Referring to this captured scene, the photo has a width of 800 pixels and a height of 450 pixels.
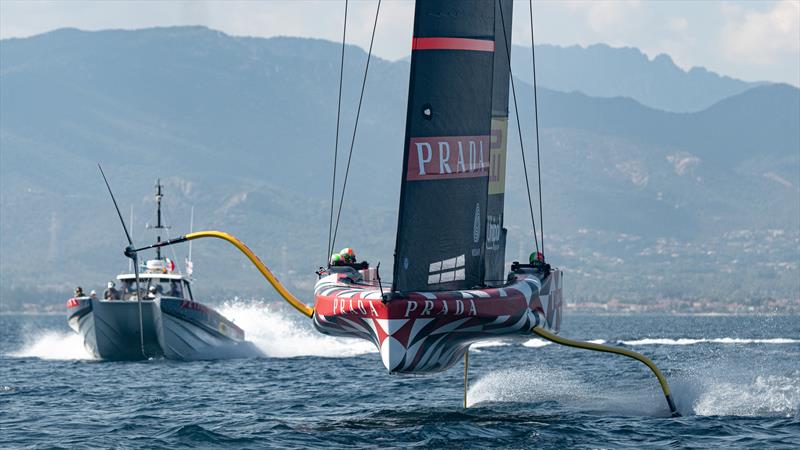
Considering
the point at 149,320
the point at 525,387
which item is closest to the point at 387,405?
the point at 525,387

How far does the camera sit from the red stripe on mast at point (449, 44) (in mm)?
26141

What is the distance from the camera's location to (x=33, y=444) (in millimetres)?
25125

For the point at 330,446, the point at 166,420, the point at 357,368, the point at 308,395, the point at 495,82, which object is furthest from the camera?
the point at 357,368

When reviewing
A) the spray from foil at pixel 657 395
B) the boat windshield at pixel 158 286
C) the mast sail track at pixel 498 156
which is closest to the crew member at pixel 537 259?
the mast sail track at pixel 498 156

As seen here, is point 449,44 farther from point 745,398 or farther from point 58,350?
point 58,350

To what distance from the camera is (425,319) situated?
25.7m

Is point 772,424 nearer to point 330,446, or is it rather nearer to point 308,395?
point 330,446

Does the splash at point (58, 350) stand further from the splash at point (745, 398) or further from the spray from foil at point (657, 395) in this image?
the splash at point (745, 398)

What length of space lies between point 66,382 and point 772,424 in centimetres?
2098

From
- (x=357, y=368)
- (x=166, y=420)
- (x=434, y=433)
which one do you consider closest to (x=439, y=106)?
(x=434, y=433)

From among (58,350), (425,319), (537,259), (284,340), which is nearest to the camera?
(425,319)

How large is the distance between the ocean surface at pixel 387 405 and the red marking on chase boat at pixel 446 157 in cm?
421

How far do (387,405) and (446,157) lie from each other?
Result: 7.77 meters

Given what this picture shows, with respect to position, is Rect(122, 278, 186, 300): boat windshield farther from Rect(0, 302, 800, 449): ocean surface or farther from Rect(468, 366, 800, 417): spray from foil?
Rect(468, 366, 800, 417): spray from foil
